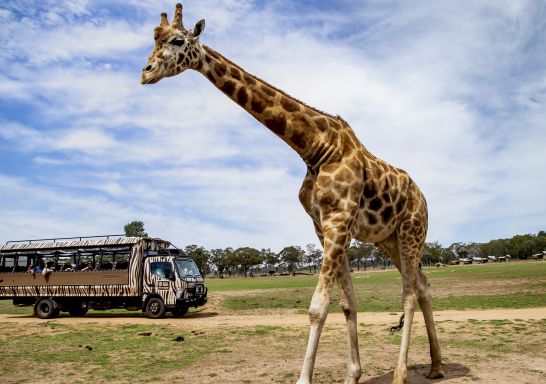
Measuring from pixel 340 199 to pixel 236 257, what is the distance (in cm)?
10056

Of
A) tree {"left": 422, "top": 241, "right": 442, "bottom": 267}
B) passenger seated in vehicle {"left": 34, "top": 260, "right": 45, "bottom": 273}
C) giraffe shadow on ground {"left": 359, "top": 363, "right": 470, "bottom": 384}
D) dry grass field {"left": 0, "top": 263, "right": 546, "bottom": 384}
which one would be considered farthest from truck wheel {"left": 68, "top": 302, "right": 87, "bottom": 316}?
tree {"left": 422, "top": 241, "right": 442, "bottom": 267}

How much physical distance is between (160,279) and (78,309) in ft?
16.5

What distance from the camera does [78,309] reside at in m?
20.8

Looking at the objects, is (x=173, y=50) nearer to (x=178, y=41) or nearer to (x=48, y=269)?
(x=178, y=41)

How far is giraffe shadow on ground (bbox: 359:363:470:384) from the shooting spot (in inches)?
268

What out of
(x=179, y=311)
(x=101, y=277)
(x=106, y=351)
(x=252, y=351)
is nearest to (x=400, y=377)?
(x=252, y=351)

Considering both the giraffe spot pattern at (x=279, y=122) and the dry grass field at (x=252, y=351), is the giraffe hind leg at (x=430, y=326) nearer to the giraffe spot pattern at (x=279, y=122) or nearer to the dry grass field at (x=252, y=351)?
the dry grass field at (x=252, y=351)

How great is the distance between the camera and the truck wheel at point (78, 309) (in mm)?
20469

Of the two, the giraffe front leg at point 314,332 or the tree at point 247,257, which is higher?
the tree at point 247,257

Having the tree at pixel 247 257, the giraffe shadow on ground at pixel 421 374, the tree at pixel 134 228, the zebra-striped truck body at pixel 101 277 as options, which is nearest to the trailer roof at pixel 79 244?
the zebra-striped truck body at pixel 101 277

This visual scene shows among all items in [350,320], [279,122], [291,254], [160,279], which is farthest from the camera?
[291,254]

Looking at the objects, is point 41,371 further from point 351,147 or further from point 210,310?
point 210,310

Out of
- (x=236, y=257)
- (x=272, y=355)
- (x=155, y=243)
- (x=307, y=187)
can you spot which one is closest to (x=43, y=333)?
(x=155, y=243)

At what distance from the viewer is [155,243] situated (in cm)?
2041
